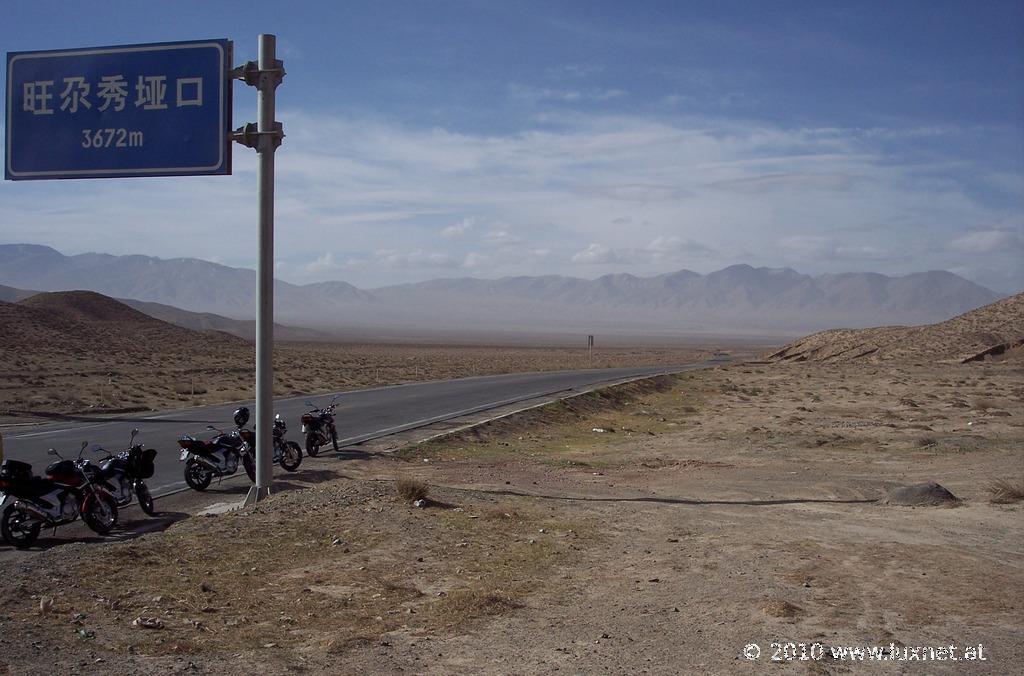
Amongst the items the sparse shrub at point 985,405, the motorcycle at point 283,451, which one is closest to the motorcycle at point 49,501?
the motorcycle at point 283,451

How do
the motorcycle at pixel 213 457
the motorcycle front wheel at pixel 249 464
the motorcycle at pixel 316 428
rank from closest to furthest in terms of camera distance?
the motorcycle at pixel 213 457 → the motorcycle front wheel at pixel 249 464 → the motorcycle at pixel 316 428

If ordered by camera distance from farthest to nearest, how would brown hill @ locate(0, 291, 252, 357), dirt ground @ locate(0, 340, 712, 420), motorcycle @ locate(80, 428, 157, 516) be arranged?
brown hill @ locate(0, 291, 252, 357)
dirt ground @ locate(0, 340, 712, 420)
motorcycle @ locate(80, 428, 157, 516)

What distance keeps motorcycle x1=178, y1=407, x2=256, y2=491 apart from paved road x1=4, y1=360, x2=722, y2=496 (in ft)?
1.52

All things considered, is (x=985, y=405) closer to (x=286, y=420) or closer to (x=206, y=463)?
(x=286, y=420)

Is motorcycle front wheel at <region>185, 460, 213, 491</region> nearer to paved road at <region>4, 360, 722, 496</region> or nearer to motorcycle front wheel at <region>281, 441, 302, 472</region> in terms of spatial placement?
Result: paved road at <region>4, 360, 722, 496</region>

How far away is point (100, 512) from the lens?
9.80 metres

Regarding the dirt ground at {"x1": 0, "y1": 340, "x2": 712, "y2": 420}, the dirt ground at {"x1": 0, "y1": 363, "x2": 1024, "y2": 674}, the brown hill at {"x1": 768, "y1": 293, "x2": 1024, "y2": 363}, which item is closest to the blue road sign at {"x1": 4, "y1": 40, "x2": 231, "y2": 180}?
the dirt ground at {"x1": 0, "y1": 363, "x2": 1024, "y2": 674}

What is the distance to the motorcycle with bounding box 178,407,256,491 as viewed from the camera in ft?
41.4

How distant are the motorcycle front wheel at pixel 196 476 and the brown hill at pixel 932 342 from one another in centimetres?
4544

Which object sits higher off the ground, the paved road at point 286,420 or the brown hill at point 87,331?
the brown hill at point 87,331

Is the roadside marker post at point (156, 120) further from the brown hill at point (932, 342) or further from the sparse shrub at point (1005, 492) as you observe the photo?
the brown hill at point (932, 342)

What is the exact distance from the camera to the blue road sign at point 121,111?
1134 cm

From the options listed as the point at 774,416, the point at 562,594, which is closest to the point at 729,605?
the point at 562,594

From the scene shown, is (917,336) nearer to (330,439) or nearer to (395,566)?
(330,439)
